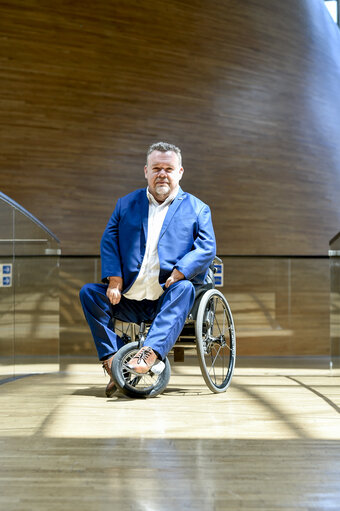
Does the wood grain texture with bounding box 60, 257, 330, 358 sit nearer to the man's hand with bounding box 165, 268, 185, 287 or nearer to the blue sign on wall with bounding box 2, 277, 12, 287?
the blue sign on wall with bounding box 2, 277, 12, 287

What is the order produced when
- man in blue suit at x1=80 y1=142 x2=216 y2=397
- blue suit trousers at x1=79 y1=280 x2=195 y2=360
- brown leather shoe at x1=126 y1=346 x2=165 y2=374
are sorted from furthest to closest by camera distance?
1. man in blue suit at x1=80 y1=142 x2=216 y2=397
2. blue suit trousers at x1=79 y1=280 x2=195 y2=360
3. brown leather shoe at x1=126 y1=346 x2=165 y2=374

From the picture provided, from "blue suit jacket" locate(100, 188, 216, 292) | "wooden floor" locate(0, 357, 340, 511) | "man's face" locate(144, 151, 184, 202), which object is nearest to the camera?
"wooden floor" locate(0, 357, 340, 511)

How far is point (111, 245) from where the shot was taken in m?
2.64

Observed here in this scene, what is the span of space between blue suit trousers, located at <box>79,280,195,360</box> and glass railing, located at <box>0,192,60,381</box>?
815mm

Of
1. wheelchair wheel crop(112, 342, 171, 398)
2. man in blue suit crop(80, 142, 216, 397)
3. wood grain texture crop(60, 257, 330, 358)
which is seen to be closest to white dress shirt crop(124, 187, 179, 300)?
man in blue suit crop(80, 142, 216, 397)

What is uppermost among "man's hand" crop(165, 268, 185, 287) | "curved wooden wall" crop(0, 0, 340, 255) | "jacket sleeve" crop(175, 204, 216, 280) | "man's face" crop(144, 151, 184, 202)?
"curved wooden wall" crop(0, 0, 340, 255)

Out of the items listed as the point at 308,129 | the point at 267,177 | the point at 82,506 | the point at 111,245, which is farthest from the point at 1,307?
the point at 308,129

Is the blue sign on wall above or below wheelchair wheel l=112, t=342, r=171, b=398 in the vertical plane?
above

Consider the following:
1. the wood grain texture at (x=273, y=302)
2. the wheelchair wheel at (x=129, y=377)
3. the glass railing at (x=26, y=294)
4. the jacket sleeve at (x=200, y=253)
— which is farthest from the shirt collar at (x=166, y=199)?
the wood grain texture at (x=273, y=302)

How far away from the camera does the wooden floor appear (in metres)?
1.14

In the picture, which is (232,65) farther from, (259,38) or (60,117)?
(60,117)

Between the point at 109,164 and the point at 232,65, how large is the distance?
1.74 metres

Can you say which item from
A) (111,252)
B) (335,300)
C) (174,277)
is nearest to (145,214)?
(111,252)

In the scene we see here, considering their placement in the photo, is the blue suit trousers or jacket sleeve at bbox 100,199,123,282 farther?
jacket sleeve at bbox 100,199,123,282
